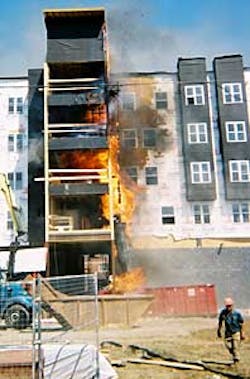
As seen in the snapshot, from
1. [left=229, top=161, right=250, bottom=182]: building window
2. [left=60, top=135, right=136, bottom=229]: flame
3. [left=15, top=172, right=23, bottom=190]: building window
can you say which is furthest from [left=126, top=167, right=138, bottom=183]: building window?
[left=15, top=172, right=23, bottom=190]: building window

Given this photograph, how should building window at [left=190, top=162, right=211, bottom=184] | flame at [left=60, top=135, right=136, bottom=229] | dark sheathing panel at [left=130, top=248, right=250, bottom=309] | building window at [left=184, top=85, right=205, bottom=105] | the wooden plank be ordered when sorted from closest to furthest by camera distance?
the wooden plank, dark sheathing panel at [left=130, top=248, right=250, bottom=309], flame at [left=60, top=135, right=136, bottom=229], building window at [left=190, top=162, right=211, bottom=184], building window at [left=184, top=85, right=205, bottom=105]

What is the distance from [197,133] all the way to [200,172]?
3.33m

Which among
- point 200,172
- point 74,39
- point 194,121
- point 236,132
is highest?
point 74,39

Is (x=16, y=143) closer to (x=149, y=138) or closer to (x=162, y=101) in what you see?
(x=149, y=138)

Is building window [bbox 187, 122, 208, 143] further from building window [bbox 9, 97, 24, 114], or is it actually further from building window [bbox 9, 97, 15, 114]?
building window [bbox 9, 97, 15, 114]

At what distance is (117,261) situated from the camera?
105 ft

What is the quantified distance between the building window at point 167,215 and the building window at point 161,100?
8.76 meters

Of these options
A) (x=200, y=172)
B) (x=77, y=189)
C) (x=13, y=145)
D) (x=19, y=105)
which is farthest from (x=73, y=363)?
(x=19, y=105)

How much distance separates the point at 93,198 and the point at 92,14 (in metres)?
14.0

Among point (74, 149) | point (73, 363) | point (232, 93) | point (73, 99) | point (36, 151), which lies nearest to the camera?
point (73, 363)

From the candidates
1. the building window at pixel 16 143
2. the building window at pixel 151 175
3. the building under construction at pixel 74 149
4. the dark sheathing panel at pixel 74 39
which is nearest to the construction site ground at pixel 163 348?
the building under construction at pixel 74 149

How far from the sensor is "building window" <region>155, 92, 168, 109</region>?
128ft

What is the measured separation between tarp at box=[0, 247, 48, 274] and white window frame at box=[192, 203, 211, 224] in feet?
43.3

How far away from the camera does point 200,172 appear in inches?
1454
